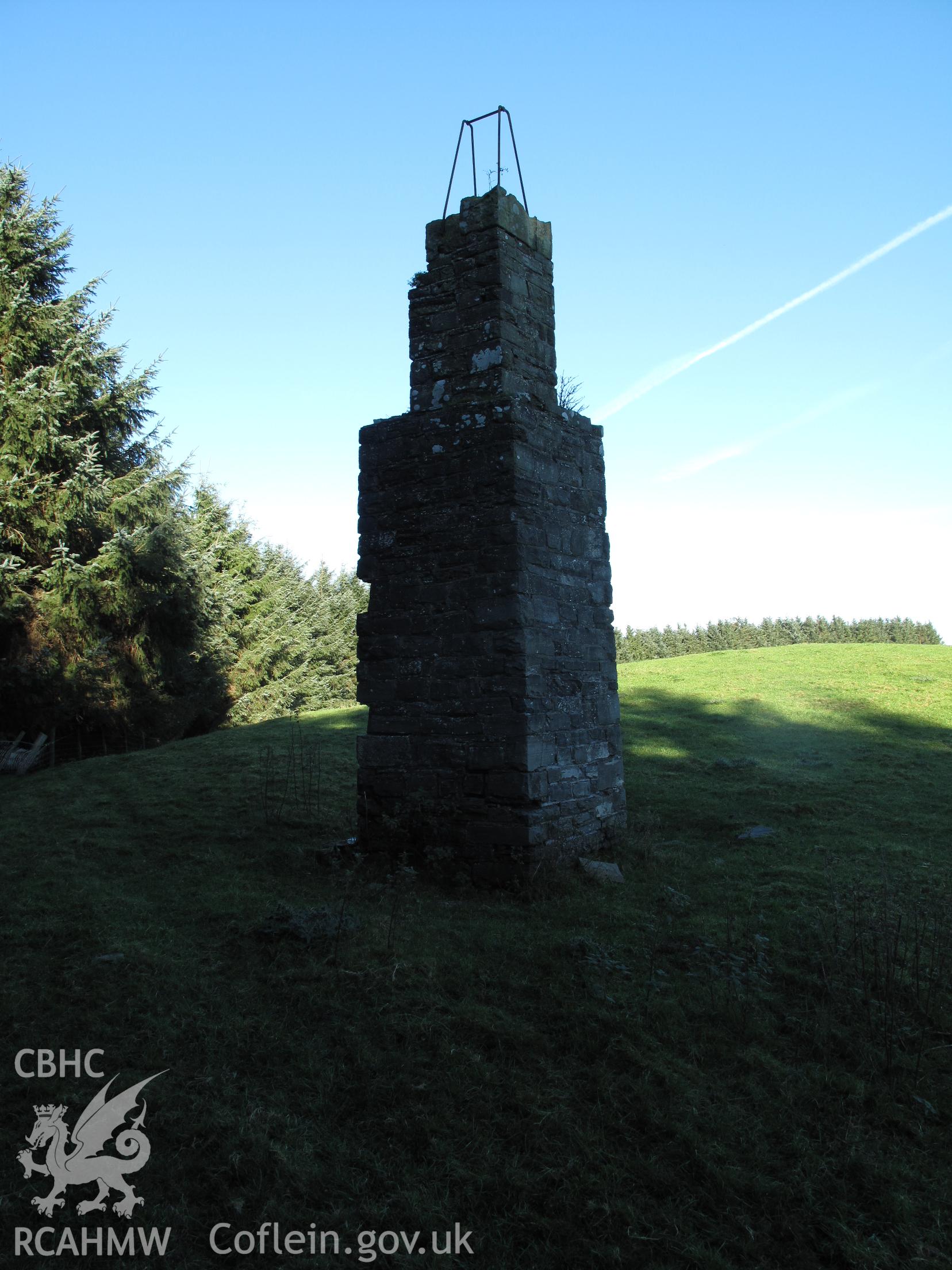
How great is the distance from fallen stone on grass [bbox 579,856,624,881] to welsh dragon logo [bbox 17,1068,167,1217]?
171 inches

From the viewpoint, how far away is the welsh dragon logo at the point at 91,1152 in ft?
10.5

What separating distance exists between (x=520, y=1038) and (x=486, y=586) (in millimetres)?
3966

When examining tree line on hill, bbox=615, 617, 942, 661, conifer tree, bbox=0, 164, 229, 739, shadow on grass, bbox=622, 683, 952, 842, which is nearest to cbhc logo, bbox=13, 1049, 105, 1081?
shadow on grass, bbox=622, 683, 952, 842

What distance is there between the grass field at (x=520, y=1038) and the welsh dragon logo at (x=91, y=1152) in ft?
0.20

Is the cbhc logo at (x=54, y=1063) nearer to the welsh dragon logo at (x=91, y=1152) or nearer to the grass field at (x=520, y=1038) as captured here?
the grass field at (x=520, y=1038)

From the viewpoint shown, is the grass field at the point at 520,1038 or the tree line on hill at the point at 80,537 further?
the tree line on hill at the point at 80,537

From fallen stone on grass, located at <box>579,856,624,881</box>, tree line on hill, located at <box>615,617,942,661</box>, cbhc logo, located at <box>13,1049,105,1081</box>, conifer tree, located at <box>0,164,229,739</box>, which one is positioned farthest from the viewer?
tree line on hill, located at <box>615,617,942,661</box>

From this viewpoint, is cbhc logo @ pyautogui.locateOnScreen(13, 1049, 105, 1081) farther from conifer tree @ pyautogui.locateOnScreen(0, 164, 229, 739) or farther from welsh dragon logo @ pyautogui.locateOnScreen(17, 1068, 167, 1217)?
Answer: conifer tree @ pyautogui.locateOnScreen(0, 164, 229, 739)

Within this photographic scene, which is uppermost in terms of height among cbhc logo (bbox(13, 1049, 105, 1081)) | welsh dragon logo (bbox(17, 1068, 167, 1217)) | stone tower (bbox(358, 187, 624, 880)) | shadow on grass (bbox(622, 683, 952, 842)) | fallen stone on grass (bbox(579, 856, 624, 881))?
stone tower (bbox(358, 187, 624, 880))

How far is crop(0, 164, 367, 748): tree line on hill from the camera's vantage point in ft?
53.0

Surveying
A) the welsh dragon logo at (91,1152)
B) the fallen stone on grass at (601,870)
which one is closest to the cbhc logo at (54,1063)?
the welsh dragon logo at (91,1152)

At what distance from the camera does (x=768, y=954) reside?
17.9 feet

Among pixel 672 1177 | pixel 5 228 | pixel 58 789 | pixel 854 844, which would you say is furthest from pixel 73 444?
pixel 672 1177

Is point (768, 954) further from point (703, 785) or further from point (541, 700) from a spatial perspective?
point (703, 785)
